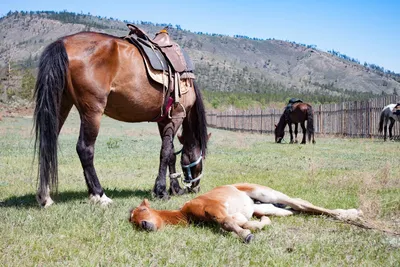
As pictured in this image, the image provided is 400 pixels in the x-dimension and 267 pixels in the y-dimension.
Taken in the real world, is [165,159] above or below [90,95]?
below

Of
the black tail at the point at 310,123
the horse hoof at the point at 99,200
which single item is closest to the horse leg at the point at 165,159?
the horse hoof at the point at 99,200

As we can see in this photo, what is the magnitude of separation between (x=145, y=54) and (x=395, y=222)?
13.2ft

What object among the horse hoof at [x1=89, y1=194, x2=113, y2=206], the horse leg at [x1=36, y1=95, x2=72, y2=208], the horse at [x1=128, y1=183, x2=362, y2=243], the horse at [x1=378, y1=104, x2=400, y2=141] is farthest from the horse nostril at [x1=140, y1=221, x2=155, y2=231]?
the horse at [x1=378, y1=104, x2=400, y2=141]

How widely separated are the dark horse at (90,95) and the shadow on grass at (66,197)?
0.35 metres

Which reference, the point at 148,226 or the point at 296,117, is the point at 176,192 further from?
the point at 296,117

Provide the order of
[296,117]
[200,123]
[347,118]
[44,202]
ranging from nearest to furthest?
[44,202] → [200,123] → [296,117] → [347,118]

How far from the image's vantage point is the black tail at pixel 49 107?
5.25 m

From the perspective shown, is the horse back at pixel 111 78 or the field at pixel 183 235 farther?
the horse back at pixel 111 78

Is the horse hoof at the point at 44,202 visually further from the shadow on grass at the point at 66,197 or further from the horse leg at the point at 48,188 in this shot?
the shadow on grass at the point at 66,197

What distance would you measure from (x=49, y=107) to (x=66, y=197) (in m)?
1.65

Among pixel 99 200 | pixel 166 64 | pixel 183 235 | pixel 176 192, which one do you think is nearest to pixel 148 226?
pixel 183 235

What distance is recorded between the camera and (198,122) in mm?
7199

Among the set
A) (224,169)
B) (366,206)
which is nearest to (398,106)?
(224,169)

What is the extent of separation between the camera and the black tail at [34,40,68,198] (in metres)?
5.25
